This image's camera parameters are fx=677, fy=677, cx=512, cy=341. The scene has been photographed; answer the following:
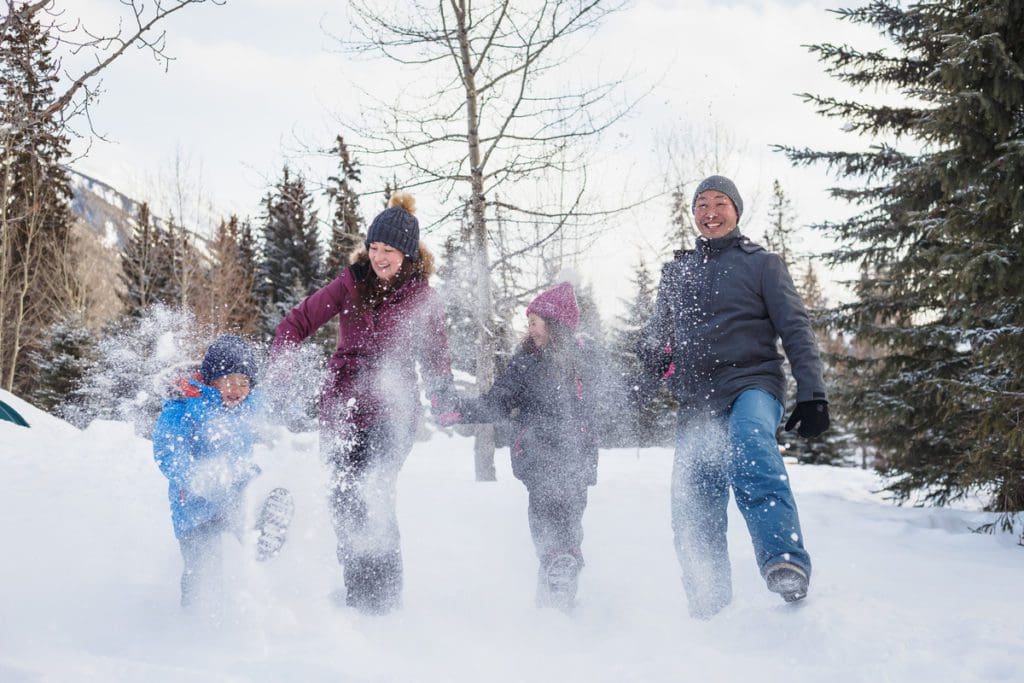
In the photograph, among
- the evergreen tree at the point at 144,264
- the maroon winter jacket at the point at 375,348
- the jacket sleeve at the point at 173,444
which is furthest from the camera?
the evergreen tree at the point at 144,264

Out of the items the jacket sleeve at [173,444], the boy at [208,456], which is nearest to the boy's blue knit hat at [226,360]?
the boy at [208,456]

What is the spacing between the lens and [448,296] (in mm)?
10102

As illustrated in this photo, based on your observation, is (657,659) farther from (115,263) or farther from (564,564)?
(115,263)


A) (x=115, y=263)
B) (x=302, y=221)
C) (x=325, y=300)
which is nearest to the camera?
(x=325, y=300)

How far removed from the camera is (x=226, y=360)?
347cm

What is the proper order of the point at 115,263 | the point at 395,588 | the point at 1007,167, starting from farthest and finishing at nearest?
the point at 115,263, the point at 1007,167, the point at 395,588

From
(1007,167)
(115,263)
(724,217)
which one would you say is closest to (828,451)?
(1007,167)

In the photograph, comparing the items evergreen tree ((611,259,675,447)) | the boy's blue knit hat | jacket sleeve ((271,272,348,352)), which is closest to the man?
jacket sleeve ((271,272,348,352))

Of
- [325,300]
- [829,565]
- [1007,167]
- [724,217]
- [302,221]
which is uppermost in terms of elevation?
[302,221]

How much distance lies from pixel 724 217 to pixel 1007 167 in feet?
8.38

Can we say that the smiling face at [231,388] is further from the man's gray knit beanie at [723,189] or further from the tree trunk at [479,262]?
the tree trunk at [479,262]

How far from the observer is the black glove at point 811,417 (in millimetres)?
2613

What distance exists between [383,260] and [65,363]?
698 inches

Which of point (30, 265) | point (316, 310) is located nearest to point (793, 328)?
point (316, 310)
